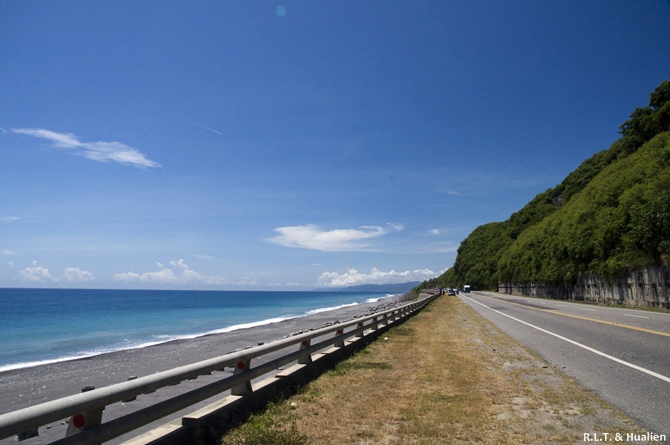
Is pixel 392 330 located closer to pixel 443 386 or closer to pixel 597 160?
pixel 443 386

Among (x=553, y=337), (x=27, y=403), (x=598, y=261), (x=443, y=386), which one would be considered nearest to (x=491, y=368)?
(x=443, y=386)

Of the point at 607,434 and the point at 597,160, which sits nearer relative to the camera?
the point at 607,434

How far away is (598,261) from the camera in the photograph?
40469 millimetres

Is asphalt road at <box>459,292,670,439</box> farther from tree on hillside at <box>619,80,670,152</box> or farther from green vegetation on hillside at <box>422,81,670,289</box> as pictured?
tree on hillside at <box>619,80,670,152</box>

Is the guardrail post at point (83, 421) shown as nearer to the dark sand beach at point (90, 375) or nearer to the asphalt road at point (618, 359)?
the dark sand beach at point (90, 375)

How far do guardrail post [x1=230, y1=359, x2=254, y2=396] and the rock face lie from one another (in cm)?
3157

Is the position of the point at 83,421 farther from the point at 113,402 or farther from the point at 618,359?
the point at 618,359

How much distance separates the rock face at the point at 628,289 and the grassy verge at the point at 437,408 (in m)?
25.2

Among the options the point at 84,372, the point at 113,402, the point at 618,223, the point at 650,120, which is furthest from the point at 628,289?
the point at 650,120

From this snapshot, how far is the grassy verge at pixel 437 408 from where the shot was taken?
4.96 m

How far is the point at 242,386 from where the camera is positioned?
18.9 ft

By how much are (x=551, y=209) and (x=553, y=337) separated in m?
113

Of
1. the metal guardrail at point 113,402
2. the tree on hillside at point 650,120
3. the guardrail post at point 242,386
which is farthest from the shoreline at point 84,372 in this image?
the tree on hillside at point 650,120

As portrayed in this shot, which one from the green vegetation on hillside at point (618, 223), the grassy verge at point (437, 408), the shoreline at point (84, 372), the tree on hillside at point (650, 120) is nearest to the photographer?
the grassy verge at point (437, 408)
